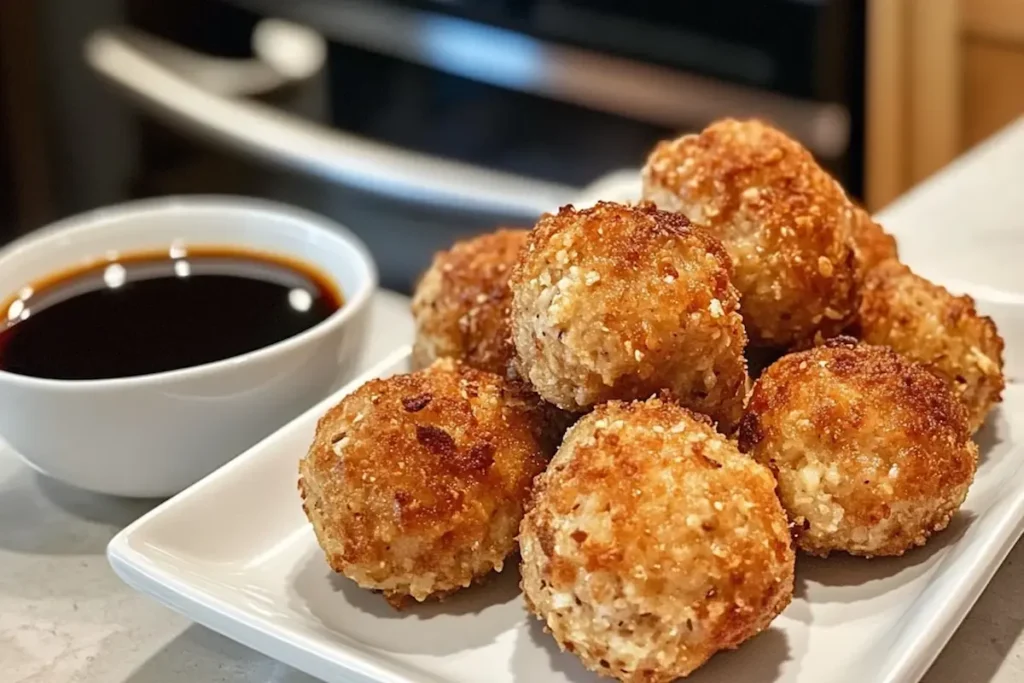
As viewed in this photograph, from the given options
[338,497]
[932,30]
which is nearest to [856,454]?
[338,497]

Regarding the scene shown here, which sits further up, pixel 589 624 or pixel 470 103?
pixel 589 624

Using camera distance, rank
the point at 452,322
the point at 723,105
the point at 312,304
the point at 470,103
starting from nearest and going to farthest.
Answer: the point at 452,322
the point at 312,304
the point at 723,105
the point at 470,103

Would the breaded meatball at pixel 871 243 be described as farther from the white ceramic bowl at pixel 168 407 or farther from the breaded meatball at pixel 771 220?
the white ceramic bowl at pixel 168 407

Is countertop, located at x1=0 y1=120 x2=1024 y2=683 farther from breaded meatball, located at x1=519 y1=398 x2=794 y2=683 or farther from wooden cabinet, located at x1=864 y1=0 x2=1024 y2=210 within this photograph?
wooden cabinet, located at x1=864 y1=0 x2=1024 y2=210

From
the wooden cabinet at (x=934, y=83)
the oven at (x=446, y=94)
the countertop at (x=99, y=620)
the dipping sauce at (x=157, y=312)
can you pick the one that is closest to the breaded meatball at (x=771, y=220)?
the countertop at (x=99, y=620)

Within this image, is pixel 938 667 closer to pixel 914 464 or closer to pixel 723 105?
pixel 914 464

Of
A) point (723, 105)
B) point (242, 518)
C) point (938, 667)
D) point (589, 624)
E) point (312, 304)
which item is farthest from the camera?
point (723, 105)
